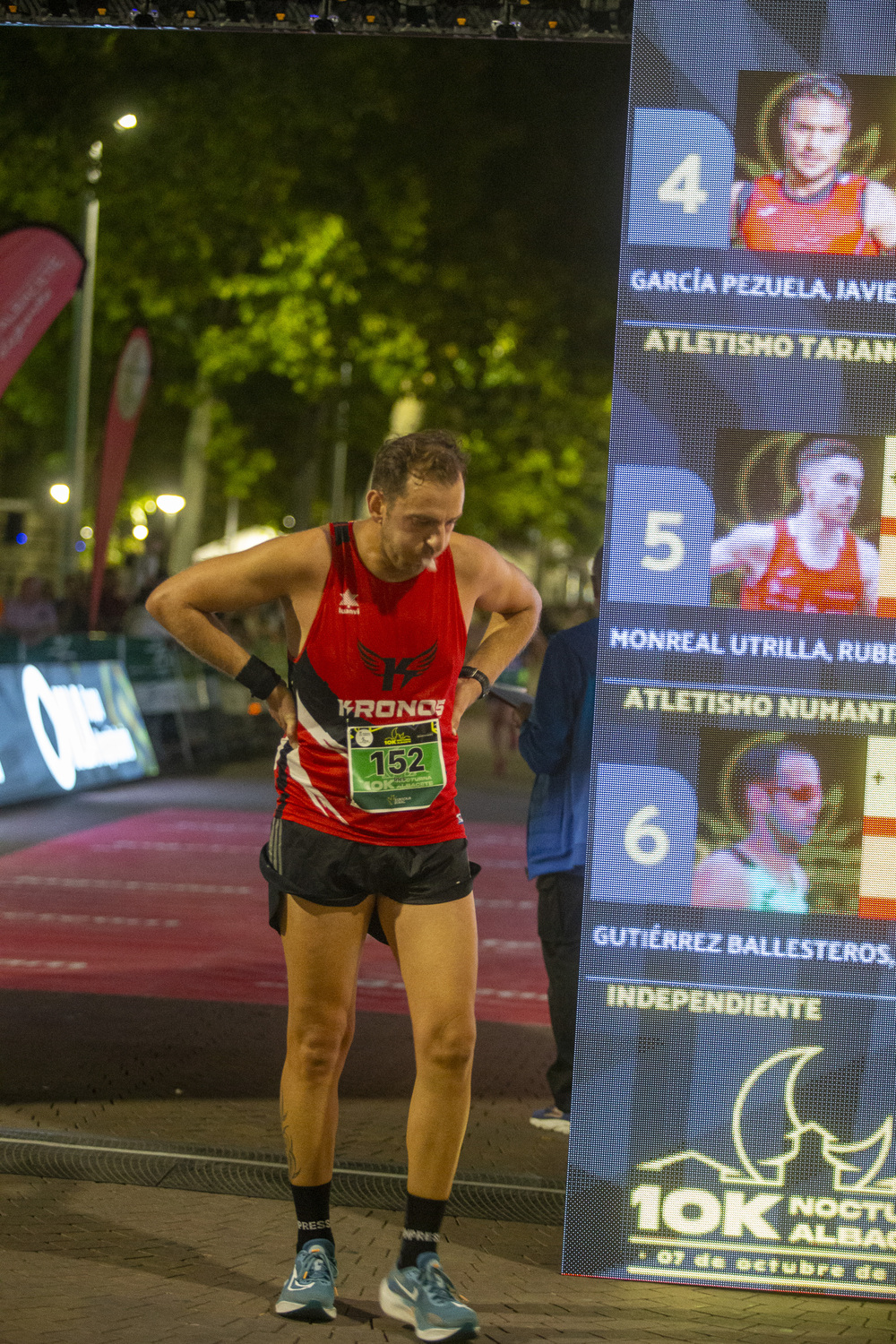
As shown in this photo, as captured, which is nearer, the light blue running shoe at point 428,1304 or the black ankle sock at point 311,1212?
the light blue running shoe at point 428,1304

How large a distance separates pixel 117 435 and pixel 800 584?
14248 millimetres

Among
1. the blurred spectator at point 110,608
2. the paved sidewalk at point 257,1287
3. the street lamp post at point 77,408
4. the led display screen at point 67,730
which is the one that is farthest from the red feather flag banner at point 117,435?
the paved sidewalk at point 257,1287

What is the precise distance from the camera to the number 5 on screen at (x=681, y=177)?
4.21m

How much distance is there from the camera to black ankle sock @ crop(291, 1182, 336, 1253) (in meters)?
4.21

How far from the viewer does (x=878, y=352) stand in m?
4.23

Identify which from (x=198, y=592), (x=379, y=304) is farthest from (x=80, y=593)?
(x=198, y=592)

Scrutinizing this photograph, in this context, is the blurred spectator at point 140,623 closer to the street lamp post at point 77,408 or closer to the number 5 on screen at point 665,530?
the street lamp post at point 77,408

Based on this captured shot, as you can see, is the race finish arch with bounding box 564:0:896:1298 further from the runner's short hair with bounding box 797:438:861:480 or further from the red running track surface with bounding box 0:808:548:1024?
the red running track surface with bounding box 0:808:548:1024

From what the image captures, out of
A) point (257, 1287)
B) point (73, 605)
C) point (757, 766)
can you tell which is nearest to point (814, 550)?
point (757, 766)

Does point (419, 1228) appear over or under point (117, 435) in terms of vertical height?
under

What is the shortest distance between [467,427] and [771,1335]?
101ft

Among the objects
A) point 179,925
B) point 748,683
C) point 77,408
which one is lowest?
point 179,925

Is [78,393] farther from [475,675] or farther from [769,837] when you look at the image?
[769,837]

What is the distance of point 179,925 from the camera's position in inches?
378
